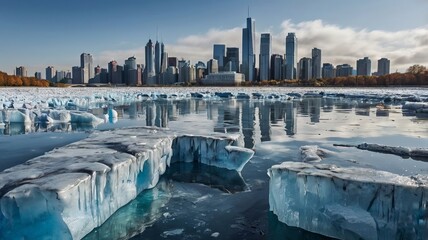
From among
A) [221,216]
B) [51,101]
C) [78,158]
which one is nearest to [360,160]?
[221,216]

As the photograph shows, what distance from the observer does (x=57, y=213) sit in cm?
483

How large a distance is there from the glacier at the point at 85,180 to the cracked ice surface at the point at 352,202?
3118 mm

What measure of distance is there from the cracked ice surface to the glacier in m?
3.12

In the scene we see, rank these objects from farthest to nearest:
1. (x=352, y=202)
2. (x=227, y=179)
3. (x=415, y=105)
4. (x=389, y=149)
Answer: (x=415, y=105)
(x=389, y=149)
(x=227, y=179)
(x=352, y=202)

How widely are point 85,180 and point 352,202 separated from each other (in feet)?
14.2

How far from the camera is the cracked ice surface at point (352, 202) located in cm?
506

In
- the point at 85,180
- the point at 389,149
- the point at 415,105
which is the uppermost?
the point at 415,105

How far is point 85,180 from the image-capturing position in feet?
17.8

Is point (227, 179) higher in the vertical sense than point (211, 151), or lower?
lower

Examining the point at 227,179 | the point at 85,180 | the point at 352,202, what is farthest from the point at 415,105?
the point at 85,180

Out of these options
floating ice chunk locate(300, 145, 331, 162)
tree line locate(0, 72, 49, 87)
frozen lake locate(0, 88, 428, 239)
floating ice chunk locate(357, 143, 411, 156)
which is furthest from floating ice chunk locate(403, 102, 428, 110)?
tree line locate(0, 72, 49, 87)

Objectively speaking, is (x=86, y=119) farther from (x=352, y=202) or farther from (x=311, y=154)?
(x=352, y=202)

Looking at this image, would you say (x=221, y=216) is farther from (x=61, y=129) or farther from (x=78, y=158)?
(x=61, y=129)

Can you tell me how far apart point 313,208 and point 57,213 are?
4.06 meters
